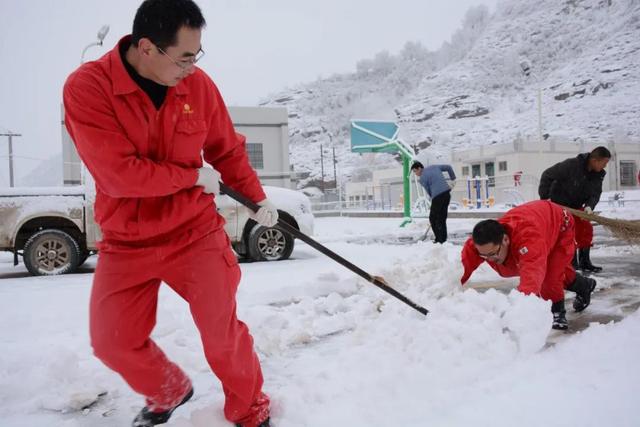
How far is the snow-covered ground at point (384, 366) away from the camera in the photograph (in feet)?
7.06

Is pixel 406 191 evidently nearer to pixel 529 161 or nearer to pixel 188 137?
pixel 188 137

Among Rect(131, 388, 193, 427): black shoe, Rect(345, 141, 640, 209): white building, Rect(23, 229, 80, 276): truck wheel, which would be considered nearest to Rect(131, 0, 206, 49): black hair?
Rect(131, 388, 193, 427): black shoe

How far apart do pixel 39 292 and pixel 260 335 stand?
124 inches

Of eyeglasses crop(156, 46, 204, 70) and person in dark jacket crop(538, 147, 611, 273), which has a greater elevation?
eyeglasses crop(156, 46, 204, 70)

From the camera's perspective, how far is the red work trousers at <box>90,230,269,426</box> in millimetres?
1890

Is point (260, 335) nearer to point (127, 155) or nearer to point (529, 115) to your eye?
point (127, 155)

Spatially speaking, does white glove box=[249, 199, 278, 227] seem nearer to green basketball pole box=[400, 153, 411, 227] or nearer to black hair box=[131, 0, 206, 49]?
black hair box=[131, 0, 206, 49]

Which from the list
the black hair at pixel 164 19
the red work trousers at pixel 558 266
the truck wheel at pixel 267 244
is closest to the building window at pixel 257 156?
the truck wheel at pixel 267 244

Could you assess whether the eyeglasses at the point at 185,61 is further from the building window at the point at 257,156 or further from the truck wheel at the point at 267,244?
the building window at the point at 257,156

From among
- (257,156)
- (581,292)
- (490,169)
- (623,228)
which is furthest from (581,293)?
(490,169)

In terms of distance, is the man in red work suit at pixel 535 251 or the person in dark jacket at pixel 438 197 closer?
the man in red work suit at pixel 535 251

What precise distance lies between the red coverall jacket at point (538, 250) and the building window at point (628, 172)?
39.8 metres

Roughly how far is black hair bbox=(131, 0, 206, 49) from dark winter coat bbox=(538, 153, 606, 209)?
186 inches

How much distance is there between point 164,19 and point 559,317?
3084mm
